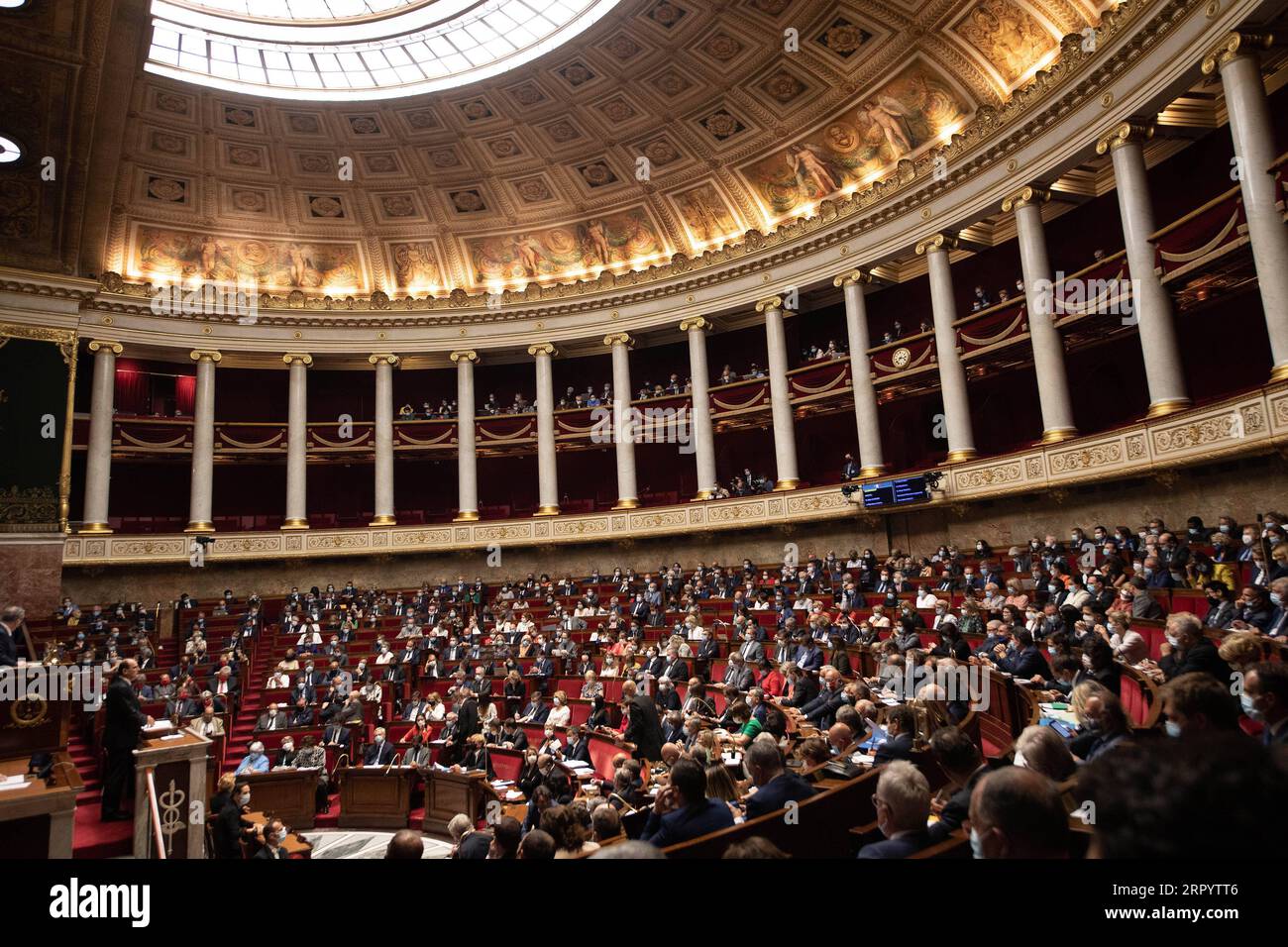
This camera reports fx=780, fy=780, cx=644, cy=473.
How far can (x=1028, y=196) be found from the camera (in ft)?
56.3

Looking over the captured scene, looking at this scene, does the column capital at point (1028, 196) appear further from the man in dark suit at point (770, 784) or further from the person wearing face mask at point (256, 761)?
the person wearing face mask at point (256, 761)

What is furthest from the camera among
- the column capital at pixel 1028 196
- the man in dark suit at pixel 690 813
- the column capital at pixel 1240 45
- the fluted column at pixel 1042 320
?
the column capital at pixel 1028 196

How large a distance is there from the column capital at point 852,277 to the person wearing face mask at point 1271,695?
19077mm

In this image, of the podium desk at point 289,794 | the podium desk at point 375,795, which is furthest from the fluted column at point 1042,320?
the podium desk at point 289,794

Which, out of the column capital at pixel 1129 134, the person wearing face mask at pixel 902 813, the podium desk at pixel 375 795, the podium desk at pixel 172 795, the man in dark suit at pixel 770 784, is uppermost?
the column capital at pixel 1129 134

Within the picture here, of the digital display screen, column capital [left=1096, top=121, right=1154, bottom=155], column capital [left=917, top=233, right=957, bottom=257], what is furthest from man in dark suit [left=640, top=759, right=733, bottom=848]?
column capital [left=917, top=233, right=957, bottom=257]

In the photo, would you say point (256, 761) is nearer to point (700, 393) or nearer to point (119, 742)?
point (119, 742)

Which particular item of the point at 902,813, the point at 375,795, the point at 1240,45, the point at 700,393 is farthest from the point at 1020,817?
the point at 700,393

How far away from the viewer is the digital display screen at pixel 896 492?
17.9 m

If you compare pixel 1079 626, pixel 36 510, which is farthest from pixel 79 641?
pixel 1079 626

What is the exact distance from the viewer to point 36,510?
17.6m
